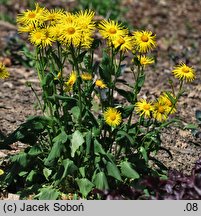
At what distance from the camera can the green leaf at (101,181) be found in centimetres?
360

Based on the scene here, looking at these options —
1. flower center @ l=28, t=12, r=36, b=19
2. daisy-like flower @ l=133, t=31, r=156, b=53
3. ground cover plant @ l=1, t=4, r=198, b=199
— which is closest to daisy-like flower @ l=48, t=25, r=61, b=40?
ground cover plant @ l=1, t=4, r=198, b=199

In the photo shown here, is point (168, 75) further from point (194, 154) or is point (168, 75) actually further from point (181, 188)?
point (181, 188)

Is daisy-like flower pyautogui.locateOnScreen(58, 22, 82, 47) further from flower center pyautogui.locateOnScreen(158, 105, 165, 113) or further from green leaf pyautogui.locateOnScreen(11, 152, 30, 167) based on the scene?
green leaf pyautogui.locateOnScreen(11, 152, 30, 167)

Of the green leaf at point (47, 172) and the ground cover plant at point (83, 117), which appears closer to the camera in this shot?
the ground cover plant at point (83, 117)

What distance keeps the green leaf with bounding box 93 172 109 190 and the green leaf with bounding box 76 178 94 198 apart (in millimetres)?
86

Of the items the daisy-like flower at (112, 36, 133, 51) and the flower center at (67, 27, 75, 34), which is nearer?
the flower center at (67, 27, 75, 34)

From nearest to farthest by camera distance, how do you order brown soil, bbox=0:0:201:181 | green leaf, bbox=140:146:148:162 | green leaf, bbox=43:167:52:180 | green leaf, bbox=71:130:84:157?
green leaf, bbox=71:130:84:157 < green leaf, bbox=140:146:148:162 < green leaf, bbox=43:167:52:180 < brown soil, bbox=0:0:201:181

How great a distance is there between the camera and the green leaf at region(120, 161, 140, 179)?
364 cm

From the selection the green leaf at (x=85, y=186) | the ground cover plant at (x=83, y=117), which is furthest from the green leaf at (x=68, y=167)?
the green leaf at (x=85, y=186)

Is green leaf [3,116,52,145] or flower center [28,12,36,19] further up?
flower center [28,12,36,19]

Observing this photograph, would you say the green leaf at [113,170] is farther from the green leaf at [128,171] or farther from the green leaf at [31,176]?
the green leaf at [31,176]

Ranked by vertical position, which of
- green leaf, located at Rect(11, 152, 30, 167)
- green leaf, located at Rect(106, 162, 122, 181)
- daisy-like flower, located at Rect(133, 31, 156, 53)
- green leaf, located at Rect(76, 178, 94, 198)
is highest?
daisy-like flower, located at Rect(133, 31, 156, 53)

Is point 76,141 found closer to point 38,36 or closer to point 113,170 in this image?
point 113,170

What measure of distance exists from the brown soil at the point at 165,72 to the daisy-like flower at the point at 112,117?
54 centimetres
